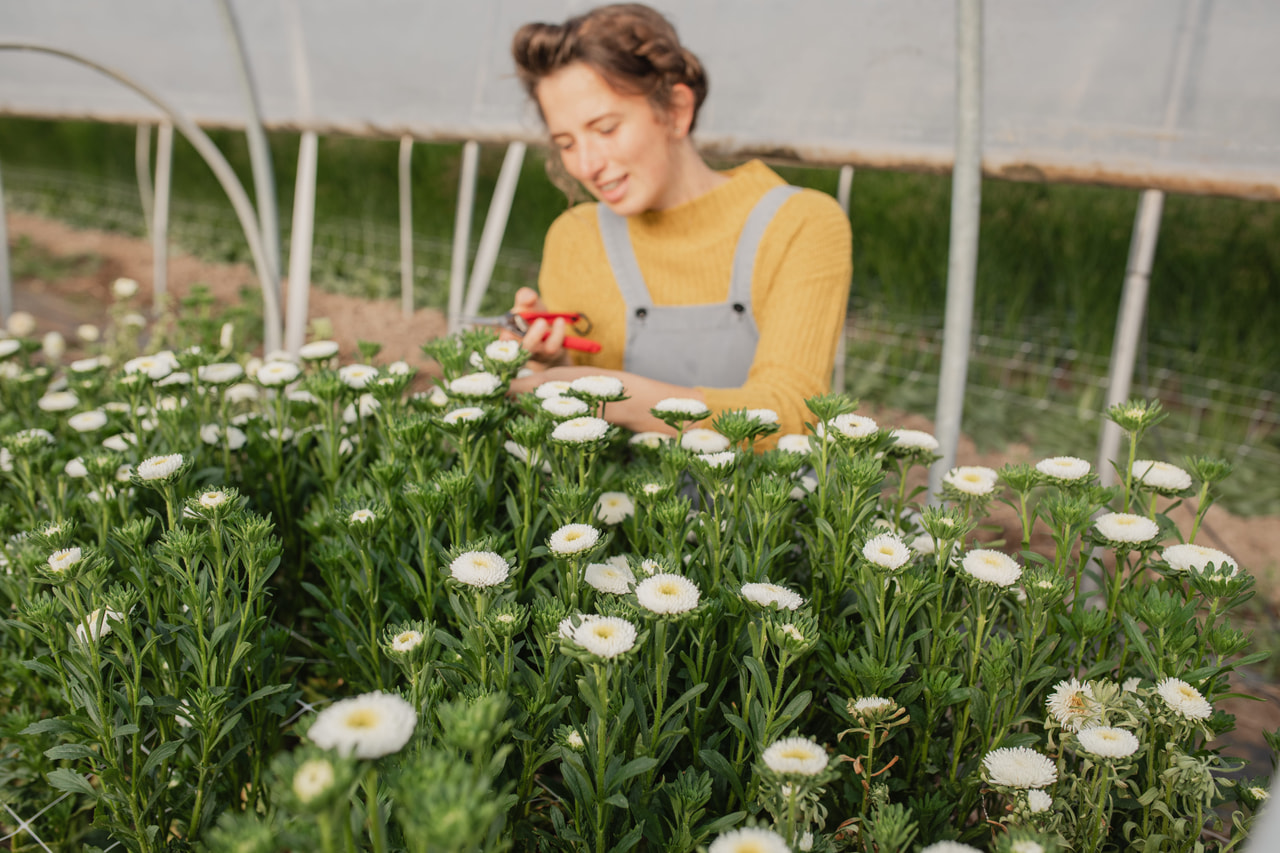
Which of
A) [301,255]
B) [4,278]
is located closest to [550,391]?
[301,255]

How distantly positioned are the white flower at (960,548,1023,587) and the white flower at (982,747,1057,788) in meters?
0.15

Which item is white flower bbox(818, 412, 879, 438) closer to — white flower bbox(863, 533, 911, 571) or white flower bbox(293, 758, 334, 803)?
white flower bbox(863, 533, 911, 571)

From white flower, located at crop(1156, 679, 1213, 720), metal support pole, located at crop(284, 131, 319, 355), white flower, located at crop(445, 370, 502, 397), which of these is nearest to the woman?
white flower, located at crop(445, 370, 502, 397)

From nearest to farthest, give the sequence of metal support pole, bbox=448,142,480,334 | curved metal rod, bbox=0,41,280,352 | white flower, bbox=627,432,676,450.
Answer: white flower, bbox=627,432,676,450 < curved metal rod, bbox=0,41,280,352 < metal support pole, bbox=448,142,480,334

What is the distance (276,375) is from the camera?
128cm

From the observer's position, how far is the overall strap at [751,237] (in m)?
1.72

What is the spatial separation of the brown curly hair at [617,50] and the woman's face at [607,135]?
0.06 ft

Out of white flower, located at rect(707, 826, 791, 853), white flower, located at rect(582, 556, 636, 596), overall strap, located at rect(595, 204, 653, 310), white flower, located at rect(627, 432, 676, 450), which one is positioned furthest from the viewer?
overall strap, located at rect(595, 204, 653, 310)

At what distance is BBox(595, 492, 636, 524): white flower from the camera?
3.43 feet

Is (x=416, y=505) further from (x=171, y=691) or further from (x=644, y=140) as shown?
(x=644, y=140)

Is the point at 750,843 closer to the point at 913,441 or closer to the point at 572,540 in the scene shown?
the point at 572,540

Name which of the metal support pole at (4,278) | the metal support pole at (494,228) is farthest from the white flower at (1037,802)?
the metal support pole at (4,278)

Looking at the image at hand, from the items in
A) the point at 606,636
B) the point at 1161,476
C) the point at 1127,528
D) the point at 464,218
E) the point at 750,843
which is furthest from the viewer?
the point at 464,218

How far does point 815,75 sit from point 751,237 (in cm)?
48
